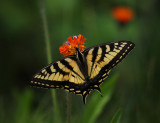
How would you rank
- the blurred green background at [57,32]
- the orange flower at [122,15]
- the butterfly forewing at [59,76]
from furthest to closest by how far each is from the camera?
the orange flower at [122,15] < the blurred green background at [57,32] < the butterfly forewing at [59,76]

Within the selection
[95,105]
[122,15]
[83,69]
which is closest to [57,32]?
[122,15]

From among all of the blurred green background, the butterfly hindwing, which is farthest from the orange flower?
the butterfly hindwing

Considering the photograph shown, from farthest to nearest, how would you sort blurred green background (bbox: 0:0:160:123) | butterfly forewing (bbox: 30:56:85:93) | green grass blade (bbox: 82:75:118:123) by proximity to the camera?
1. blurred green background (bbox: 0:0:160:123)
2. green grass blade (bbox: 82:75:118:123)
3. butterfly forewing (bbox: 30:56:85:93)

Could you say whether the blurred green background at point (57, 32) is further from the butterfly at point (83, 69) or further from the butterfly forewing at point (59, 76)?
the butterfly forewing at point (59, 76)

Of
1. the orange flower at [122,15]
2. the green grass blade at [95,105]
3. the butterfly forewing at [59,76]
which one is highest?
the butterfly forewing at [59,76]

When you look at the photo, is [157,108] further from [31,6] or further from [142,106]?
[31,6]

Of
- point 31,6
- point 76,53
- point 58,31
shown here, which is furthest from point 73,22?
point 76,53

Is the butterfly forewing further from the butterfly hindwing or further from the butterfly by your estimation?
the butterfly hindwing

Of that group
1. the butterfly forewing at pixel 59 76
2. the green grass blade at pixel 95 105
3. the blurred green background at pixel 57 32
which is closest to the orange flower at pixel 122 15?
the blurred green background at pixel 57 32
